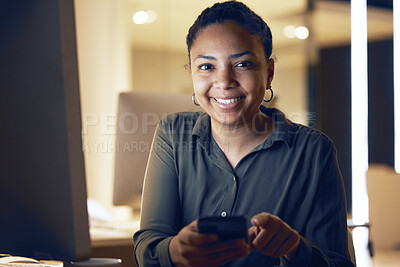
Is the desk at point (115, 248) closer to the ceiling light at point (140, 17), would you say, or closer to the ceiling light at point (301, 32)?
the ceiling light at point (140, 17)

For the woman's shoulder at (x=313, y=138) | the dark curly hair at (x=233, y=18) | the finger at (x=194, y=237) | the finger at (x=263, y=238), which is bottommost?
the finger at (x=263, y=238)

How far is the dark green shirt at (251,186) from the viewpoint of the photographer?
1.12m

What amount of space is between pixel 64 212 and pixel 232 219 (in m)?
0.29

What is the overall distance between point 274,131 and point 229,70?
21 centimetres

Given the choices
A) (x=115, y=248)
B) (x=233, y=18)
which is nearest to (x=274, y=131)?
(x=233, y=18)

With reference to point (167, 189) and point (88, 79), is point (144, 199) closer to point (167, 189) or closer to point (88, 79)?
point (167, 189)

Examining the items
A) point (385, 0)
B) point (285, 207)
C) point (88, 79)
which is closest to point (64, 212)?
point (285, 207)

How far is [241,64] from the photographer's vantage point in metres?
1.19

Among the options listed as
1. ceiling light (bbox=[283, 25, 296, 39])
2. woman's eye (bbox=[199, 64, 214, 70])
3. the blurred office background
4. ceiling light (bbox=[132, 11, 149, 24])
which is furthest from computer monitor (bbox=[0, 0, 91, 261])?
ceiling light (bbox=[283, 25, 296, 39])

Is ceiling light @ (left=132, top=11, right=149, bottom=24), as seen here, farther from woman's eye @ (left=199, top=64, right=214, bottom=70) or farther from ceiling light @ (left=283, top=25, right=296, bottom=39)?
woman's eye @ (left=199, top=64, right=214, bottom=70)

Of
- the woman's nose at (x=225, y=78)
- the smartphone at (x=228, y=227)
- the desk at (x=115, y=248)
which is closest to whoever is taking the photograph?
the smartphone at (x=228, y=227)

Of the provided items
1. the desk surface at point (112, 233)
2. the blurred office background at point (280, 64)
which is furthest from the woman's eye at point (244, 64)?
the blurred office background at point (280, 64)

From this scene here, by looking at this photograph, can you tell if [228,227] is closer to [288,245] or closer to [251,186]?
[288,245]

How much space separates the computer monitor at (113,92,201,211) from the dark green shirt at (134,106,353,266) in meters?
0.30
